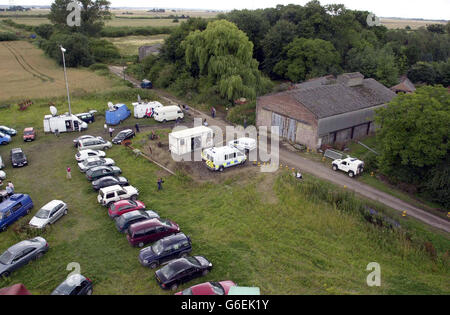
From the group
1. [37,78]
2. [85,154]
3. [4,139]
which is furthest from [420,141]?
[37,78]

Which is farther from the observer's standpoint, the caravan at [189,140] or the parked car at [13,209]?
the caravan at [189,140]

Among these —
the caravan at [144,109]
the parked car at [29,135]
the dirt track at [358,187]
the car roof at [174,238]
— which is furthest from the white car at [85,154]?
the dirt track at [358,187]

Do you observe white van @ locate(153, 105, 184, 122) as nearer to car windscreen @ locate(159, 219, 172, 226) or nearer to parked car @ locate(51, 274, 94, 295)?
car windscreen @ locate(159, 219, 172, 226)

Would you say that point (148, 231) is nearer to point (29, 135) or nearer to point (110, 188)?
point (110, 188)

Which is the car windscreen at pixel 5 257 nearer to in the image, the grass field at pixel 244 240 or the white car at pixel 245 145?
the grass field at pixel 244 240

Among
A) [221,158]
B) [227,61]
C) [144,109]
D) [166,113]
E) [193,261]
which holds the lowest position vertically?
[193,261]
